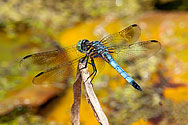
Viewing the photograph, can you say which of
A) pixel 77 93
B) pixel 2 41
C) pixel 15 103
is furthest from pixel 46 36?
pixel 77 93

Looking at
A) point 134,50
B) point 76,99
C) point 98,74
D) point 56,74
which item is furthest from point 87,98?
point 98,74

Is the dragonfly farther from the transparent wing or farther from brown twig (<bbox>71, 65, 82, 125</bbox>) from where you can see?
brown twig (<bbox>71, 65, 82, 125</bbox>)

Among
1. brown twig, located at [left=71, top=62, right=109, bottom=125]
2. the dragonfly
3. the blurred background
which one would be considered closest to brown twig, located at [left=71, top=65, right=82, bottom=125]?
brown twig, located at [left=71, top=62, right=109, bottom=125]

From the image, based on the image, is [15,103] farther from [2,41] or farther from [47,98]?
[2,41]

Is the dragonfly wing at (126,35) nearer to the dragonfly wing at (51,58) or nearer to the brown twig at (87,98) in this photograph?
the dragonfly wing at (51,58)

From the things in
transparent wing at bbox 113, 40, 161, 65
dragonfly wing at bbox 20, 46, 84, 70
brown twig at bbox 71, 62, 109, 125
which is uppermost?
dragonfly wing at bbox 20, 46, 84, 70

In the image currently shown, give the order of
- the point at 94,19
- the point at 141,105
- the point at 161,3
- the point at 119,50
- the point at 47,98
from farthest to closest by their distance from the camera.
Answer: the point at 161,3 < the point at 94,19 < the point at 47,98 < the point at 141,105 < the point at 119,50

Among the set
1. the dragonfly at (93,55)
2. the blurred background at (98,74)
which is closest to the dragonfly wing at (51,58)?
the dragonfly at (93,55)
